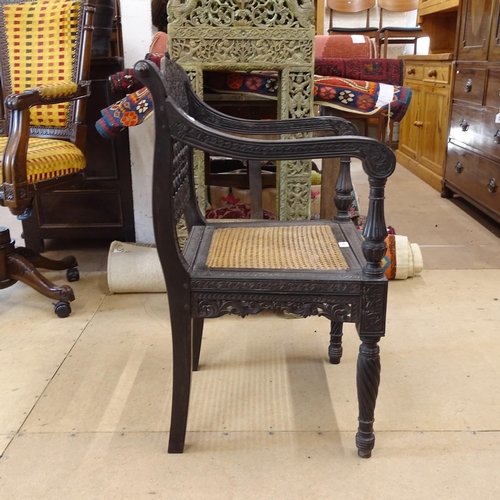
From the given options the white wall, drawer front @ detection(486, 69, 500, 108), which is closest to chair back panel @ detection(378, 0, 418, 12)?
drawer front @ detection(486, 69, 500, 108)

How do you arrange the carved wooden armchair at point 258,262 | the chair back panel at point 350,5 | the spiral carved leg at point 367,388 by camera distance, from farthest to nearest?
the chair back panel at point 350,5, the spiral carved leg at point 367,388, the carved wooden armchair at point 258,262

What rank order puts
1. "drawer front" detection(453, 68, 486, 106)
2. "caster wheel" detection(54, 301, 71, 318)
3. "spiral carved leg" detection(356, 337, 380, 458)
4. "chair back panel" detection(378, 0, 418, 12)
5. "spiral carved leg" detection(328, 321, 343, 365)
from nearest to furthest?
"spiral carved leg" detection(356, 337, 380, 458)
"spiral carved leg" detection(328, 321, 343, 365)
"caster wheel" detection(54, 301, 71, 318)
"drawer front" detection(453, 68, 486, 106)
"chair back panel" detection(378, 0, 418, 12)

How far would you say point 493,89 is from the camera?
114 inches

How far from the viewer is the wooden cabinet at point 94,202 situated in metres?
2.56

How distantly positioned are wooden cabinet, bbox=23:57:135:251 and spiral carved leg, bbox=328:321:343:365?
1319 mm

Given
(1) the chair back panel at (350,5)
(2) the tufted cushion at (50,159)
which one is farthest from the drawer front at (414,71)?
(2) the tufted cushion at (50,159)

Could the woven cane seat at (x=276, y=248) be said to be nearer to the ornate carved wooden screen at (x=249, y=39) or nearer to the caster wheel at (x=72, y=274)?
the ornate carved wooden screen at (x=249, y=39)

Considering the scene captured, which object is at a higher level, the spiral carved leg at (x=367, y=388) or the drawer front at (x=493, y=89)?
the drawer front at (x=493, y=89)

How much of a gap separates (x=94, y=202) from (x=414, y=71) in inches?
119

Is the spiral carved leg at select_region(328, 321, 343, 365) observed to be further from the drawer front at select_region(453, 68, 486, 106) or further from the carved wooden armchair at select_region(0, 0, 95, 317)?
the drawer front at select_region(453, 68, 486, 106)

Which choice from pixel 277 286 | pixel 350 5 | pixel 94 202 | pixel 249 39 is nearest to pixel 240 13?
pixel 249 39

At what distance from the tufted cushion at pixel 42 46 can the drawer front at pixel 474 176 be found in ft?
6.94

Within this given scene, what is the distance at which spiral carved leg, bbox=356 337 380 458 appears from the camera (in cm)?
124

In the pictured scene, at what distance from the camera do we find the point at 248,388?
1.60m
